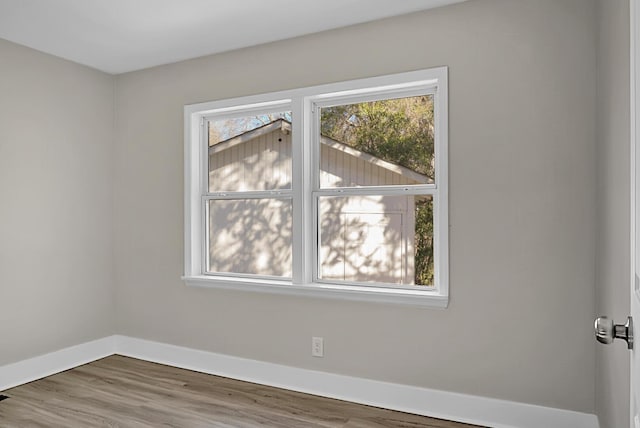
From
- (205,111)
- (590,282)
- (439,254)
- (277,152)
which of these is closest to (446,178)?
(439,254)

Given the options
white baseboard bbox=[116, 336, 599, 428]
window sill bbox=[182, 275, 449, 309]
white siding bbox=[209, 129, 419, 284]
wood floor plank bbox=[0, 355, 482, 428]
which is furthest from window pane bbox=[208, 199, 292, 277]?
wood floor plank bbox=[0, 355, 482, 428]

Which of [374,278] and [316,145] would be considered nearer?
[374,278]

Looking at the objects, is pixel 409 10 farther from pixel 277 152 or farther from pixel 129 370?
pixel 129 370

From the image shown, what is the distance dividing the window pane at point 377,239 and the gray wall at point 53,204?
201 centimetres

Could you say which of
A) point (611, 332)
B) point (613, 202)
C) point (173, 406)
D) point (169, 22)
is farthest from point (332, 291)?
point (611, 332)

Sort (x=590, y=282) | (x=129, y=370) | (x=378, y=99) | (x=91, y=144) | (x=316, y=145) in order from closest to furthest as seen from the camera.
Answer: (x=590, y=282) < (x=378, y=99) < (x=316, y=145) < (x=129, y=370) < (x=91, y=144)

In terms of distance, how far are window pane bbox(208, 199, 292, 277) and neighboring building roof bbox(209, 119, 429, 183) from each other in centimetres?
45

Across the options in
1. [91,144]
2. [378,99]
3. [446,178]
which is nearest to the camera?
[446,178]

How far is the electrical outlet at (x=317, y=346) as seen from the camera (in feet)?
10.3

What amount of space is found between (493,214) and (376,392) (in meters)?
1.33

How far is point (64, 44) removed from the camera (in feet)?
11.0

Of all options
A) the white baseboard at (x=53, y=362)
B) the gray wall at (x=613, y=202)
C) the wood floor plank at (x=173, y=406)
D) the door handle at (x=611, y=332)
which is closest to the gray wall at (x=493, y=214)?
the gray wall at (x=613, y=202)

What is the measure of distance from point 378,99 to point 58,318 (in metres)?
2.92

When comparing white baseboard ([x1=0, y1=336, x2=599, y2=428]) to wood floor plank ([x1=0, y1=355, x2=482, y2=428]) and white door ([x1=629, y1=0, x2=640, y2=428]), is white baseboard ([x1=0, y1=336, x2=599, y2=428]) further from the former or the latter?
white door ([x1=629, y1=0, x2=640, y2=428])
